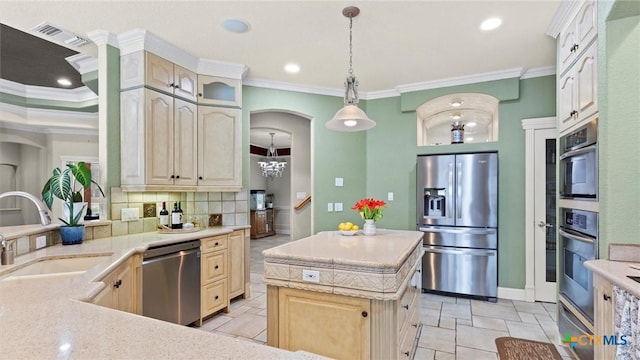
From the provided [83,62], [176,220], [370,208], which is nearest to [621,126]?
[370,208]

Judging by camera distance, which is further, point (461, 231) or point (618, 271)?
point (461, 231)

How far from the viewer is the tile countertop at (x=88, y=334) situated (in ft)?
2.49

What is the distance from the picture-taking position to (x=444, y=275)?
383 centimetres

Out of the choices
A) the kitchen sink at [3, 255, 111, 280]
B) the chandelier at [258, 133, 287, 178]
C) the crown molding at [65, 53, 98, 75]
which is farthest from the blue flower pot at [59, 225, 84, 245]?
the chandelier at [258, 133, 287, 178]

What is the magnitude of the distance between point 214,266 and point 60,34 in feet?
→ 8.07

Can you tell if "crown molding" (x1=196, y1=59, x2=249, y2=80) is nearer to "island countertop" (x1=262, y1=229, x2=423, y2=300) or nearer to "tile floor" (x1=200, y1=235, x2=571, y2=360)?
"island countertop" (x1=262, y1=229, x2=423, y2=300)

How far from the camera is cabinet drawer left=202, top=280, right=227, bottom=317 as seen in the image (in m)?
3.04

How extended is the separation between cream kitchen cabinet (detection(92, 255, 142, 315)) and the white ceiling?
1919 mm

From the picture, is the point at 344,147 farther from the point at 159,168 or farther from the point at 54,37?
the point at 54,37

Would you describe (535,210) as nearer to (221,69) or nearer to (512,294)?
(512,294)

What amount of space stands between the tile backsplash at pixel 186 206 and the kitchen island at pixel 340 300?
1770 mm

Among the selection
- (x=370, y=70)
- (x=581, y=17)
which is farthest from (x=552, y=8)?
(x=370, y=70)

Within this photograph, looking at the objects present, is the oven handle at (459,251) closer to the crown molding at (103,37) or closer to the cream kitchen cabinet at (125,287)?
the cream kitchen cabinet at (125,287)

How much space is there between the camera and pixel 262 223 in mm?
8836
